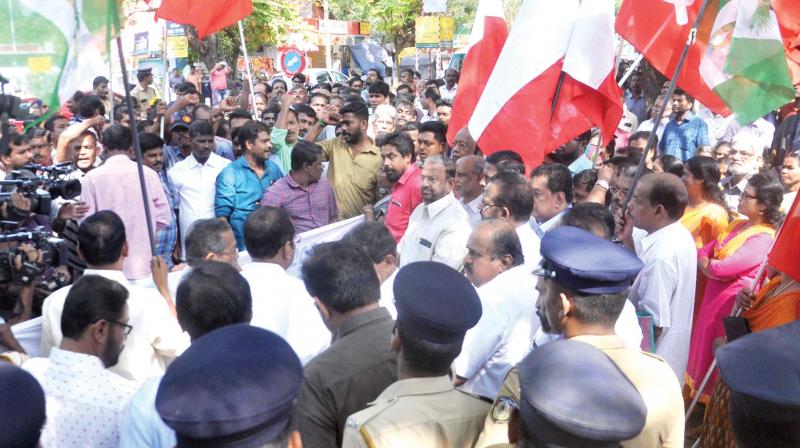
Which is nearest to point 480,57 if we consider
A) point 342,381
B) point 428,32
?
Answer: point 342,381

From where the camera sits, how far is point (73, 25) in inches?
132

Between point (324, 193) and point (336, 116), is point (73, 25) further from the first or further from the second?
point (336, 116)

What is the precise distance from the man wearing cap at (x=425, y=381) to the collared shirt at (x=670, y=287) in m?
2.18

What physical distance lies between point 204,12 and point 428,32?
15.1m

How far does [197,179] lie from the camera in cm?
646

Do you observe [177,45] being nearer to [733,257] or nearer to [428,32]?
[428,32]

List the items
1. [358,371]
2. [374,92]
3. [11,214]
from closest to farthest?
[358,371]
[11,214]
[374,92]

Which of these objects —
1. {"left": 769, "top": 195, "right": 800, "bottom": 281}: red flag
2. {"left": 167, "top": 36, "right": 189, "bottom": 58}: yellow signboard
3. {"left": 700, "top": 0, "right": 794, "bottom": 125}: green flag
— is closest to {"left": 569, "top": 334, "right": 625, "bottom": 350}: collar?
{"left": 769, "top": 195, "right": 800, "bottom": 281}: red flag

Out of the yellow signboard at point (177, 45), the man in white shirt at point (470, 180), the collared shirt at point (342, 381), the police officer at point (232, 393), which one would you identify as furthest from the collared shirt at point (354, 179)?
the yellow signboard at point (177, 45)

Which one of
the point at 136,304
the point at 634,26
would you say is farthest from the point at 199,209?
the point at 634,26

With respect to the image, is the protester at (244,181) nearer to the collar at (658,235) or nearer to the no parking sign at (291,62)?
the collar at (658,235)

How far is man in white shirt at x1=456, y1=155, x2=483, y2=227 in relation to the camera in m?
5.75

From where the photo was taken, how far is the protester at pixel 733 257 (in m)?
4.77

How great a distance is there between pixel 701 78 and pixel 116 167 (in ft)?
13.4
